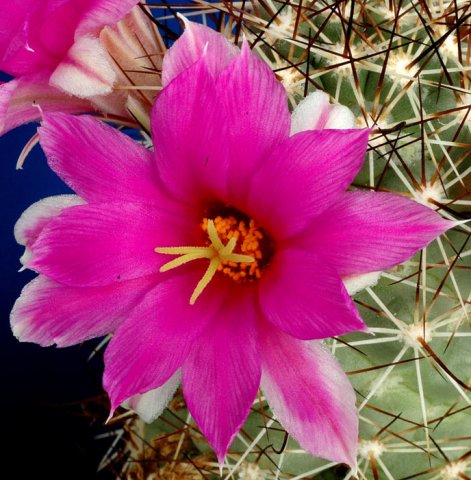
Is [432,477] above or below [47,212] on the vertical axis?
below

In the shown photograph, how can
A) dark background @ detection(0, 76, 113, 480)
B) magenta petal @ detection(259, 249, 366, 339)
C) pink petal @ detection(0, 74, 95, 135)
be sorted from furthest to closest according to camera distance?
dark background @ detection(0, 76, 113, 480) < pink petal @ detection(0, 74, 95, 135) < magenta petal @ detection(259, 249, 366, 339)

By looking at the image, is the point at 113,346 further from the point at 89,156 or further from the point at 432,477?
the point at 432,477

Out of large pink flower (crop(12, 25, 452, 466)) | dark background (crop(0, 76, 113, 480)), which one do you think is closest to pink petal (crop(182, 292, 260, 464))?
large pink flower (crop(12, 25, 452, 466))

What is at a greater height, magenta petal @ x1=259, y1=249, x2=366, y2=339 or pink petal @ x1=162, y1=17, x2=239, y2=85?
pink petal @ x1=162, y1=17, x2=239, y2=85

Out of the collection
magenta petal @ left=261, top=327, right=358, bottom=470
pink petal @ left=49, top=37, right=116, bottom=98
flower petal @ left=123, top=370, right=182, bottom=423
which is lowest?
flower petal @ left=123, top=370, right=182, bottom=423

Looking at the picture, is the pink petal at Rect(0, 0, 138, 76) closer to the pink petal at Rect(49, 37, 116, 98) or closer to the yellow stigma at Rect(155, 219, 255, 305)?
the pink petal at Rect(49, 37, 116, 98)

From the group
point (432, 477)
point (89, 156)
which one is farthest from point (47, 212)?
point (432, 477)

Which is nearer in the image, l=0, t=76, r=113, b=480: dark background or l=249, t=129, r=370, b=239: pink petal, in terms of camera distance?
l=249, t=129, r=370, b=239: pink petal

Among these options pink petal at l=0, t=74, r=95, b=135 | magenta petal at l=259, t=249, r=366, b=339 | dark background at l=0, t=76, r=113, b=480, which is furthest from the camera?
dark background at l=0, t=76, r=113, b=480

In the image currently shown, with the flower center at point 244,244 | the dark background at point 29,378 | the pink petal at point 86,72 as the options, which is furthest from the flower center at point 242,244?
the dark background at point 29,378
